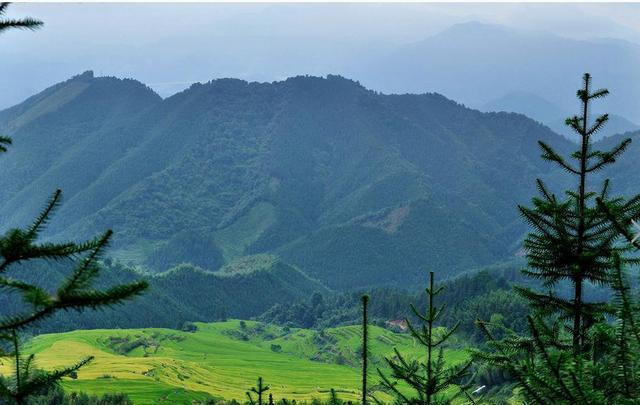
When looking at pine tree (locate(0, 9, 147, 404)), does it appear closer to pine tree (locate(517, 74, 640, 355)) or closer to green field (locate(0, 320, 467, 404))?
pine tree (locate(517, 74, 640, 355))

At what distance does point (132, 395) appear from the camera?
136 meters

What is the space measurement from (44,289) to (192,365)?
16664 centimetres

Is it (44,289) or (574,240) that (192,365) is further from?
(44,289)

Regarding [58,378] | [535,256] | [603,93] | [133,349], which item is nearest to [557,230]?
[535,256]

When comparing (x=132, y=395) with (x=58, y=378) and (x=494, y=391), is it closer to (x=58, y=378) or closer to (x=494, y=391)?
(x=494, y=391)

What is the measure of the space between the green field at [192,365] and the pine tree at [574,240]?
4207 inches

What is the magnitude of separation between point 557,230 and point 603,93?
3.53 meters

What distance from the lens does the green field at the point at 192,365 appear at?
142m

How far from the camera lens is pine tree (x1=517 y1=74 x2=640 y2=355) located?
17.0 meters

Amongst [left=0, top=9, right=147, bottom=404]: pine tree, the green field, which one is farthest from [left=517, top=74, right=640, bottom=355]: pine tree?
the green field

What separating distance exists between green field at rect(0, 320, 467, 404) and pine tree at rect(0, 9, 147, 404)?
11740 cm

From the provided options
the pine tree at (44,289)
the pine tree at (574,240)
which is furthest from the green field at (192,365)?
the pine tree at (44,289)

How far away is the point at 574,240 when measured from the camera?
1728 centimetres

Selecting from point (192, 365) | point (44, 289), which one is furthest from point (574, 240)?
point (192, 365)
